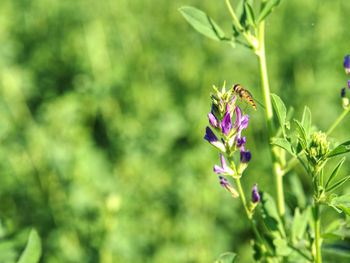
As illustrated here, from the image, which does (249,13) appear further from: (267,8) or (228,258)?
(228,258)

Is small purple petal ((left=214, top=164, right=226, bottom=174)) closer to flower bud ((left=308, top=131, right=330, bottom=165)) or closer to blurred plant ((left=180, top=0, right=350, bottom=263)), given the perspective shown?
blurred plant ((left=180, top=0, right=350, bottom=263))

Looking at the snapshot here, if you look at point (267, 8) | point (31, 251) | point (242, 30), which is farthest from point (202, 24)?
point (31, 251)

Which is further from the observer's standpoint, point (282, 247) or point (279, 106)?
point (282, 247)

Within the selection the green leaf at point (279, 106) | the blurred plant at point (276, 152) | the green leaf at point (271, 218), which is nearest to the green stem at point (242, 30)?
the blurred plant at point (276, 152)

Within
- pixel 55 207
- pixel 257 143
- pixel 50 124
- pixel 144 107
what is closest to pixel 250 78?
pixel 257 143

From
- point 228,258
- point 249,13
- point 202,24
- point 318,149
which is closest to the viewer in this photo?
point 318,149

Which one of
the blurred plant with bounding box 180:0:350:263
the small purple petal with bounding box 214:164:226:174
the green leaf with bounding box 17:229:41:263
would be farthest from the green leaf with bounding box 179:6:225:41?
the green leaf with bounding box 17:229:41:263

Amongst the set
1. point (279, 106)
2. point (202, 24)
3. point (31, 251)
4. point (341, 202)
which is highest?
point (202, 24)
